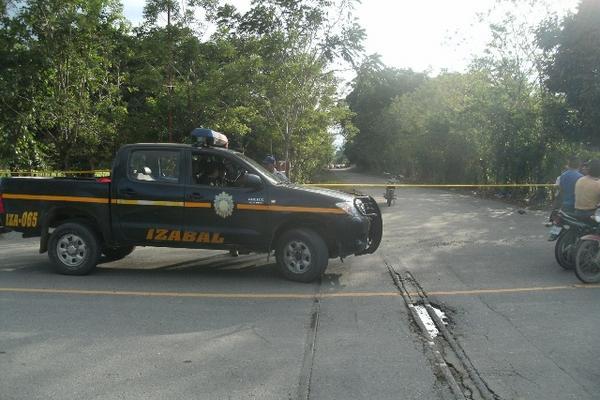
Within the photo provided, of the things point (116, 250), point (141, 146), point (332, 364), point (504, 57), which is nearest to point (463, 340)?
point (332, 364)

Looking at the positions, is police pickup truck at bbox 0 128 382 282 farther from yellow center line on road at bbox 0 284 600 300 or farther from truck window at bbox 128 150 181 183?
yellow center line on road at bbox 0 284 600 300

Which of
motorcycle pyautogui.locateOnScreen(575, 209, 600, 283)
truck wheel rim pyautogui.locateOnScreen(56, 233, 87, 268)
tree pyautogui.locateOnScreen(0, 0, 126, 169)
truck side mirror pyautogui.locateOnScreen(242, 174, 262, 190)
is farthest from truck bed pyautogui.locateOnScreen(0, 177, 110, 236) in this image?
tree pyautogui.locateOnScreen(0, 0, 126, 169)

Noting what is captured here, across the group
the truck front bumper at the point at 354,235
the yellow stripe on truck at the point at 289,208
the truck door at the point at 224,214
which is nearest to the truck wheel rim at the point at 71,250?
the truck door at the point at 224,214

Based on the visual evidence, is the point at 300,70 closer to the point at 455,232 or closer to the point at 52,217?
the point at 455,232

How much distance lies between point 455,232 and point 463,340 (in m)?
8.29

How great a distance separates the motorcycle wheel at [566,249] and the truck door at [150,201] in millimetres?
5758

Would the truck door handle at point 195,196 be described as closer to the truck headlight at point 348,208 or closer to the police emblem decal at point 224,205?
the police emblem decal at point 224,205

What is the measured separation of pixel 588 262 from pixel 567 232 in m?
0.84

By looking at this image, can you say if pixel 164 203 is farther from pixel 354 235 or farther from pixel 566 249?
pixel 566 249

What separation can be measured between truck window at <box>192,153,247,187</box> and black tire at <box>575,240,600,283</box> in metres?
4.83

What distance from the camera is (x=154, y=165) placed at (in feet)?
27.1

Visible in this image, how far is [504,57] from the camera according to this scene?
2380cm

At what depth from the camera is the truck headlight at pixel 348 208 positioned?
774cm

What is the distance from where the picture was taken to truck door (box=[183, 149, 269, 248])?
25.8 feet
